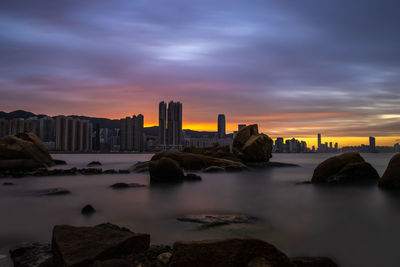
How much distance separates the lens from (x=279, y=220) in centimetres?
962

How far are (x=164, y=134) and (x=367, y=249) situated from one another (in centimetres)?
19429

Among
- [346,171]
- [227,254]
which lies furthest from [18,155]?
[227,254]

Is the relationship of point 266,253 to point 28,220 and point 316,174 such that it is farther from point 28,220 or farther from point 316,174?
point 316,174

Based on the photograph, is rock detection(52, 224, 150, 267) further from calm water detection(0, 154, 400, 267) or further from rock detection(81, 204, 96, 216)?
rock detection(81, 204, 96, 216)

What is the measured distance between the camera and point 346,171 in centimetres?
1955

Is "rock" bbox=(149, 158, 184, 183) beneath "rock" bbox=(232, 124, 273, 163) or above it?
beneath

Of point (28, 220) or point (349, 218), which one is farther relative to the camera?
point (349, 218)

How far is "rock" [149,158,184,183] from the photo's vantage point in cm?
2077

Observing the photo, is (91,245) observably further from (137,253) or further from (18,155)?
(18,155)

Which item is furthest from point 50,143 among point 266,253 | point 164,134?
point 266,253

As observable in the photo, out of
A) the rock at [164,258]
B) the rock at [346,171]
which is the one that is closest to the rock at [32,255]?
the rock at [164,258]

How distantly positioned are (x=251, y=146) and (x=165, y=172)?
933 inches

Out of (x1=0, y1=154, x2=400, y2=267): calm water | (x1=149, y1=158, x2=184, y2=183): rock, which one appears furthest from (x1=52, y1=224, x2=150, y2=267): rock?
(x1=149, y1=158, x2=184, y2=183): rock

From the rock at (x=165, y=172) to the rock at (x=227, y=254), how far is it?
16.9 metres
